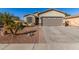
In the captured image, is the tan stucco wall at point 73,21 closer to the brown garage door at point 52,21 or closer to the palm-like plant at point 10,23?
the brown garage door at point 52,21

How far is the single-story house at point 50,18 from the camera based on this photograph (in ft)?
28.5

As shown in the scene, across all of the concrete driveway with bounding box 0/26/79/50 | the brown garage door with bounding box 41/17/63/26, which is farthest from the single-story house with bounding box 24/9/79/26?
the concrete driveway with bounding box 0/26/79/50

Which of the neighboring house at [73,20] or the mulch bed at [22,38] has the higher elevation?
the neighboring house at [73,20]

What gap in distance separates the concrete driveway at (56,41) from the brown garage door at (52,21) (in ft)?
0.49

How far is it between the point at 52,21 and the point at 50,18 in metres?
0.15

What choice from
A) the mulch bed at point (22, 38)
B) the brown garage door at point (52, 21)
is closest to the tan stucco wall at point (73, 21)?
the brown garage door at point (52, 21)

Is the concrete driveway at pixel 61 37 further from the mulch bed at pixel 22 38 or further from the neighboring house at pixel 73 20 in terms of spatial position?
the mulch bed at pixel 22 38

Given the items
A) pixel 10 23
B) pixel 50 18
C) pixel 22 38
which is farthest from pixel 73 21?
pixel 10 23

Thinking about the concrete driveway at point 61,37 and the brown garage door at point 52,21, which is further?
the brown garage door at point 52,21

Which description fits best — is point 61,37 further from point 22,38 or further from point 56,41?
point 22,38

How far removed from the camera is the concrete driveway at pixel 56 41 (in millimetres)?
8625

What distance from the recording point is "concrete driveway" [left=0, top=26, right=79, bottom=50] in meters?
8.62
